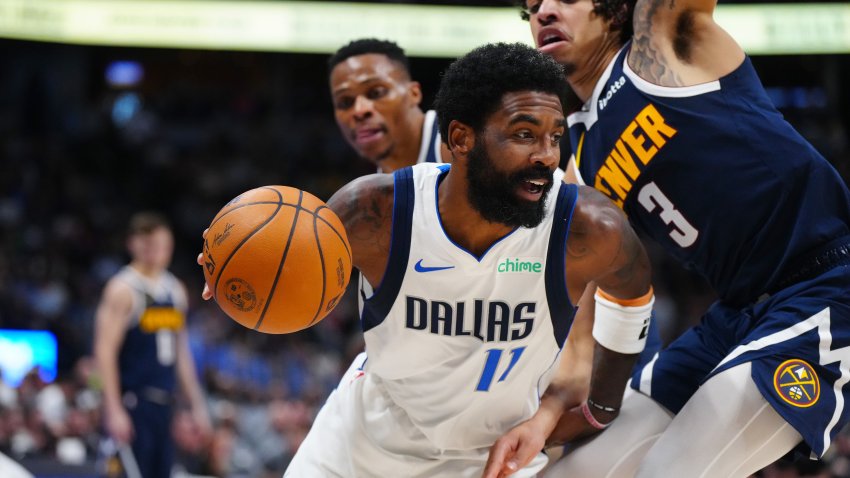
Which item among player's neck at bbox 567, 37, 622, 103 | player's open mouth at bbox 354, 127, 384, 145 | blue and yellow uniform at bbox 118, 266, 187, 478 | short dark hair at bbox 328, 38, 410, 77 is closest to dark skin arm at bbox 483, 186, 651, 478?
player's neck at bbox 567, 37, 622, 103

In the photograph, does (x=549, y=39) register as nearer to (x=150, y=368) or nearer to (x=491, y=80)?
(x=491, y=80)

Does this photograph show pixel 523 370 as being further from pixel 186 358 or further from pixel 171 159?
pixel 171 159

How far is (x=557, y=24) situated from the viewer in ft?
11.7

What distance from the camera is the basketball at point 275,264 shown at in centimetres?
264

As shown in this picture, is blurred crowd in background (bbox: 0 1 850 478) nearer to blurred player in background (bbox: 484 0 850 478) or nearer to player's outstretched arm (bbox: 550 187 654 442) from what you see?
player's outstretched arm (bbox: 550 187 654 442)

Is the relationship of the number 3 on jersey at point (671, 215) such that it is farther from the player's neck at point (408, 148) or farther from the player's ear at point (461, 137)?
the player's neck at point (408, 148)

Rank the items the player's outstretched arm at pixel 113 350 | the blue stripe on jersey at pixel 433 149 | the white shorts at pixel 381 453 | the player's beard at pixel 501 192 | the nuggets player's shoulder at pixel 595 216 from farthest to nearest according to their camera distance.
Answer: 1. the player's outstretched arm at pixel 113 350
2. the blue stripe on jersey at pixel 433 149
3. the white shorts at pixel 381 453
4. the nuggets player's shoulder at pixel 595 216
5. the player's beard at pixel 501 192

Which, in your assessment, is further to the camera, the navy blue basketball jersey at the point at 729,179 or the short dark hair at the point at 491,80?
the navy blue basketball jersey at the point at 729,179

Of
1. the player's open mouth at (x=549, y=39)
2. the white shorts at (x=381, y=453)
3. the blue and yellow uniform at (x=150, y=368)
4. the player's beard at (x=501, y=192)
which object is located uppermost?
the player's open mouth at (x=549, y=39)

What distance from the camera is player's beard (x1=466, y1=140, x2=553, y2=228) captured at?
2877 mm

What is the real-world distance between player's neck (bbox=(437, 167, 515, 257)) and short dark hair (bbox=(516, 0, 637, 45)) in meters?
0.99

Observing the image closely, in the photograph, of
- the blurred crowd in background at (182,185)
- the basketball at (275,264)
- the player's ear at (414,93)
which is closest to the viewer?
the basketball at (275,264)

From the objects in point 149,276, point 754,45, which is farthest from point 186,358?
point 754,45

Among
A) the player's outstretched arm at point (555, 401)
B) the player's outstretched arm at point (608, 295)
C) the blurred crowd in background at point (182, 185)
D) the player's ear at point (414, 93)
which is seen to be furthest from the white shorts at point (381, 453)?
the blurred crowd in background at point (182, 185)
